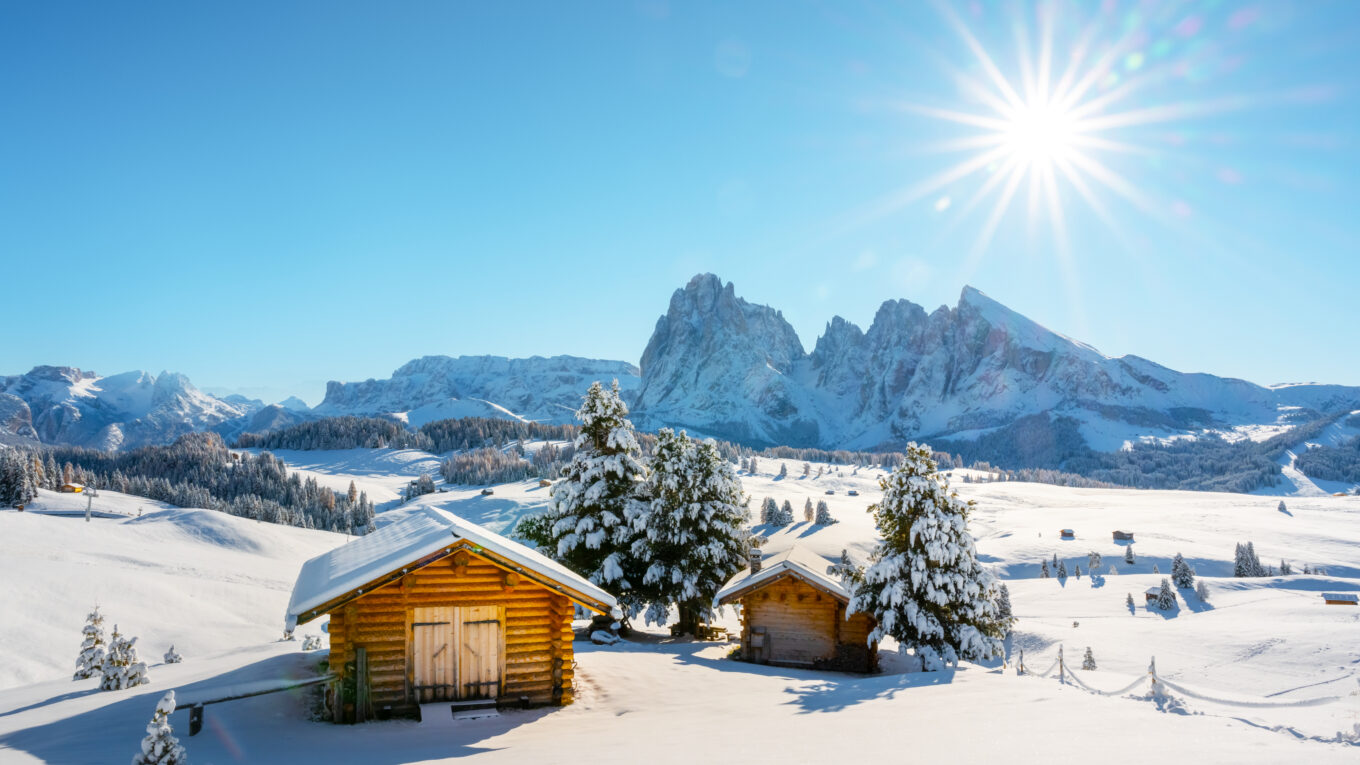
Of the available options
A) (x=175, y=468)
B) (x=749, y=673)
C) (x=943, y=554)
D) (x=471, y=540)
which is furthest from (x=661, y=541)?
(x=175, y=468)

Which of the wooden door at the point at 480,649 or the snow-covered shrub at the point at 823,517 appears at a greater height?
the wooden door at the point at 480,649

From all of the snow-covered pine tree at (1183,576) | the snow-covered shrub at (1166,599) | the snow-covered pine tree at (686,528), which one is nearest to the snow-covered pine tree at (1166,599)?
the snow-covered shrub at (1166,599)

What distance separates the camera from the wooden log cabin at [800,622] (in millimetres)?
24062

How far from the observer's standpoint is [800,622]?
80.8ft

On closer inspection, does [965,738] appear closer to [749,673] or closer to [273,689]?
[749,673]

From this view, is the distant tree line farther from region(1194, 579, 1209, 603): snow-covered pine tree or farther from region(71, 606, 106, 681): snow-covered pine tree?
region(1194, 579, 1209, 603): snow-covered pine tree

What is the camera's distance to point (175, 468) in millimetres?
159625

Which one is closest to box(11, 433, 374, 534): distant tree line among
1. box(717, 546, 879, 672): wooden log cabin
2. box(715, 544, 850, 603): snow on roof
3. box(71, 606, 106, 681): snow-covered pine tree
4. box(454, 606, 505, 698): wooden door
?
box(71, 606, 106, 681): snow-covered pine tree

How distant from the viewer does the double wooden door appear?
1393 centimetres

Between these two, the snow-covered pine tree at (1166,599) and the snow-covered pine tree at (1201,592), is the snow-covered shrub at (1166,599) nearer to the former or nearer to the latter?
the snow-covered pine tree at (1166,599)

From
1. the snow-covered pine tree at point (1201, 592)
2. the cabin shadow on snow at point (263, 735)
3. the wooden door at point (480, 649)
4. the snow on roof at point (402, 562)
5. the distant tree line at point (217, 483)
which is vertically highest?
the snow on roof at point (402, 562)

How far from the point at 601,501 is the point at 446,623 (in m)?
14.8

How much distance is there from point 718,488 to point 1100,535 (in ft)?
322

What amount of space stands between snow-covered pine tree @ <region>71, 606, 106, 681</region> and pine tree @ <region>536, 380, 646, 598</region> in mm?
16158
